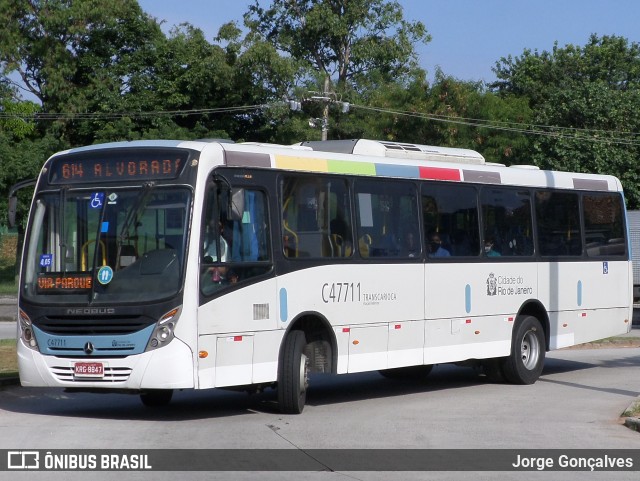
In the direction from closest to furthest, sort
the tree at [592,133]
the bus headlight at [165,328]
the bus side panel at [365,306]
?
the bus headlight at [165,328] → the bus side panel at [365,306] → the tree at [592,133]

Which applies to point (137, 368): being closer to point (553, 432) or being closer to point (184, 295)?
point (184, 295)

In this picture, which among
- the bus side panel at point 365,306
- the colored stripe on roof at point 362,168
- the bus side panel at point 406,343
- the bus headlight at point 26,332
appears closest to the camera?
the bus headlight at point 26,332

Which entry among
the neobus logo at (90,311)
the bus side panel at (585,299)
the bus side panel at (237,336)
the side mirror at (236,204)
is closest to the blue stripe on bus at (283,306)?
the bus side panel at (237,336)

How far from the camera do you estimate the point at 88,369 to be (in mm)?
12273

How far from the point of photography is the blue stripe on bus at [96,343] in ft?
39.7

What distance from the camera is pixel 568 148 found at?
1838 inches

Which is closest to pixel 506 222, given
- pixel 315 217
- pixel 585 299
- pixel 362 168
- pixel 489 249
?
pixel 489 249

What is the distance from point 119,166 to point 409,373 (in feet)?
23.3

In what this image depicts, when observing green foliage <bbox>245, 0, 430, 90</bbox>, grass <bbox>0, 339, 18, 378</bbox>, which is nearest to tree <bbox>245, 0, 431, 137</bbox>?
green foliage <bbox>245, 0, 430, 90</bbox>

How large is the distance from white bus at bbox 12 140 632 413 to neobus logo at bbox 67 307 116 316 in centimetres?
2

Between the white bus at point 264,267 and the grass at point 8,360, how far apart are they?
386 cm

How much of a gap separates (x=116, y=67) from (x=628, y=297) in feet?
119

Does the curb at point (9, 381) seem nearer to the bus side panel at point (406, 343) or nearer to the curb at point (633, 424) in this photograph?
the bus side panel at point (406, 343)

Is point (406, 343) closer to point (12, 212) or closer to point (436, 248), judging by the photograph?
point (436, 248)
